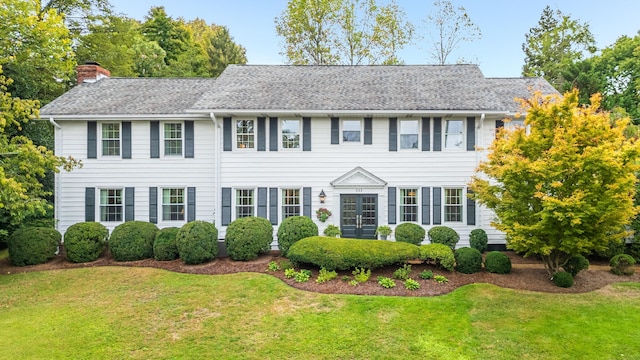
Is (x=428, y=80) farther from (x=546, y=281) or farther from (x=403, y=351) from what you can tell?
(x=403, y=351)

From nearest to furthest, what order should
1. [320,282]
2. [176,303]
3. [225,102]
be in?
[176,303], [320,282], [225,102]

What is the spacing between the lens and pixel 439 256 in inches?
388

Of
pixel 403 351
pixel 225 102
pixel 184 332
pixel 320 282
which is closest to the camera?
pixel 403 351

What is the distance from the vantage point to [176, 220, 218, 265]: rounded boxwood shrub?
10.8 meters

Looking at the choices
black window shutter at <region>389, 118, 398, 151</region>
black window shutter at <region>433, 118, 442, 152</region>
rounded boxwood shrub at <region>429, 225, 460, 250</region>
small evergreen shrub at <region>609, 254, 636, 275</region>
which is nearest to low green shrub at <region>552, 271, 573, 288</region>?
small evergreen shrub at <region>609, 254, 636, 275</region>

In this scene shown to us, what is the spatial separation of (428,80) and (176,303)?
12.8 meters

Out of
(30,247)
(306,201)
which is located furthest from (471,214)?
(30,247)

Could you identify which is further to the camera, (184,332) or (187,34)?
(187,34)

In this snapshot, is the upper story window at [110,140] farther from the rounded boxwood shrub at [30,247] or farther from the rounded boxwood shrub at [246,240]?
the rounded boxwood shrub at [246,240]

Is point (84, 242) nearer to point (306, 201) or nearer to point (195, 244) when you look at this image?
point (195, 244)

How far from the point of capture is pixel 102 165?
44.0 ft

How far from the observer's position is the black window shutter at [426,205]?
12.9 meters

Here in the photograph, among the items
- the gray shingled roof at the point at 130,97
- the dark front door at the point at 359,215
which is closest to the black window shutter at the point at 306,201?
the dark front door at the point at 359,215

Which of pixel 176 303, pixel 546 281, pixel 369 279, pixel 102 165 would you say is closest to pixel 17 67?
pixel 102 165
